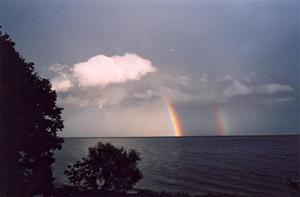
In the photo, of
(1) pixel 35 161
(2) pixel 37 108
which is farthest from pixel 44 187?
(2) pixel 37 108

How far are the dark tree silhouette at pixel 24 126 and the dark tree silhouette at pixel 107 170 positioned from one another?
37.9 ft

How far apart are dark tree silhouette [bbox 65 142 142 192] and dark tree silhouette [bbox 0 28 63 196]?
1154 centimetres

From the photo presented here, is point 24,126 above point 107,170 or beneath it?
above

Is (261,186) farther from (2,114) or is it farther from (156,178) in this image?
(2,114)

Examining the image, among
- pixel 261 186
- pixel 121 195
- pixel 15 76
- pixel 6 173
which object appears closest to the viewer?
pixel 6 173

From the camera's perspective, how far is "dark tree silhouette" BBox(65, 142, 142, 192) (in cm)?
4403

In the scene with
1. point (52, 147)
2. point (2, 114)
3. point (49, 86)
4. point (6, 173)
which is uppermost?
point (49, 86)

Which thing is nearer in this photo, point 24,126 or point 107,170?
point 24,126

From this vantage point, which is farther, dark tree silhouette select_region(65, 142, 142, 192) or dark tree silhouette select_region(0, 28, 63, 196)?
dark tree silhouette select_region(65, 142, 142, 192)

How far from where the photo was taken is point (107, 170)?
44.1m

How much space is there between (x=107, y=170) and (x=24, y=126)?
1709 cm

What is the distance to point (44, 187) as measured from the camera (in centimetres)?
3178

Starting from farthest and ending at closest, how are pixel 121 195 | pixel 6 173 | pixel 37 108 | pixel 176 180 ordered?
pixel 176 180, pixel 121 195, pixel 37 108, pixel 6 173

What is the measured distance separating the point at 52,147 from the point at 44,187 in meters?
3.85
